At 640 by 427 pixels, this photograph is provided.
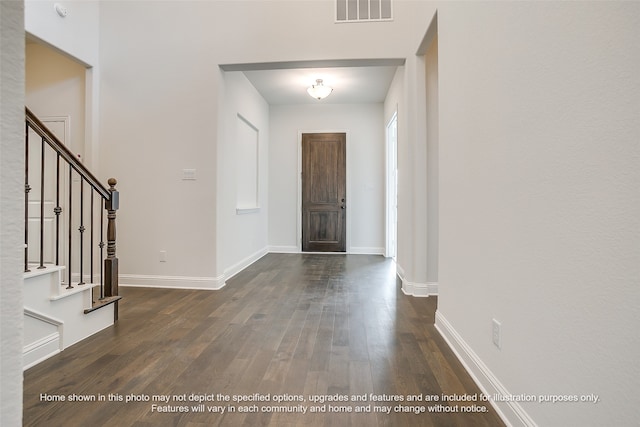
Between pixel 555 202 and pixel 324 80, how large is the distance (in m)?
4.66

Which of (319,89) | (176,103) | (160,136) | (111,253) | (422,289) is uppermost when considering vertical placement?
(319,89)

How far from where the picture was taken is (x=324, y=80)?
5.27 metres

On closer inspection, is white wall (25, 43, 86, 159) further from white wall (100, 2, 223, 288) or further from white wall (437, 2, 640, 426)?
white wall (437, 2, 640, 426)

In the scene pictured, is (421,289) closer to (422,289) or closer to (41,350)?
(422,289)

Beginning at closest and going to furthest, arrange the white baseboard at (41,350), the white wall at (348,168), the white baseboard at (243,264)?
the white baseboard at (41,350), the white baseboard at (243,264), the white wall at (348,168)

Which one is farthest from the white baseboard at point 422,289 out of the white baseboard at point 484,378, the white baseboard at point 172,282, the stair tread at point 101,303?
the stair tread at point 101,303

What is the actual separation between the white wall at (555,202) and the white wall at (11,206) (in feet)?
4.27

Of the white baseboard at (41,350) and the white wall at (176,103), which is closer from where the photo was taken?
the white baseboard at (41,350)

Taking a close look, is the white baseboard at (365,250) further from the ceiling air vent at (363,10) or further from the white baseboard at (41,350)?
the white baseboard at (41,350)

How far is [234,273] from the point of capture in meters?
4.56

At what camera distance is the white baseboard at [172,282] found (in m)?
3.79

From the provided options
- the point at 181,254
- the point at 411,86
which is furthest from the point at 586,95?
the point at 181,254

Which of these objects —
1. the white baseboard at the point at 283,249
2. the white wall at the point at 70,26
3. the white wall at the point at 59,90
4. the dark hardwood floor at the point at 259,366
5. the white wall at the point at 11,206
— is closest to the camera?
the white wall at the point at 11,206

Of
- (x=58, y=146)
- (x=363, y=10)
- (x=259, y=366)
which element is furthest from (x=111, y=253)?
(x=363, y=10)
